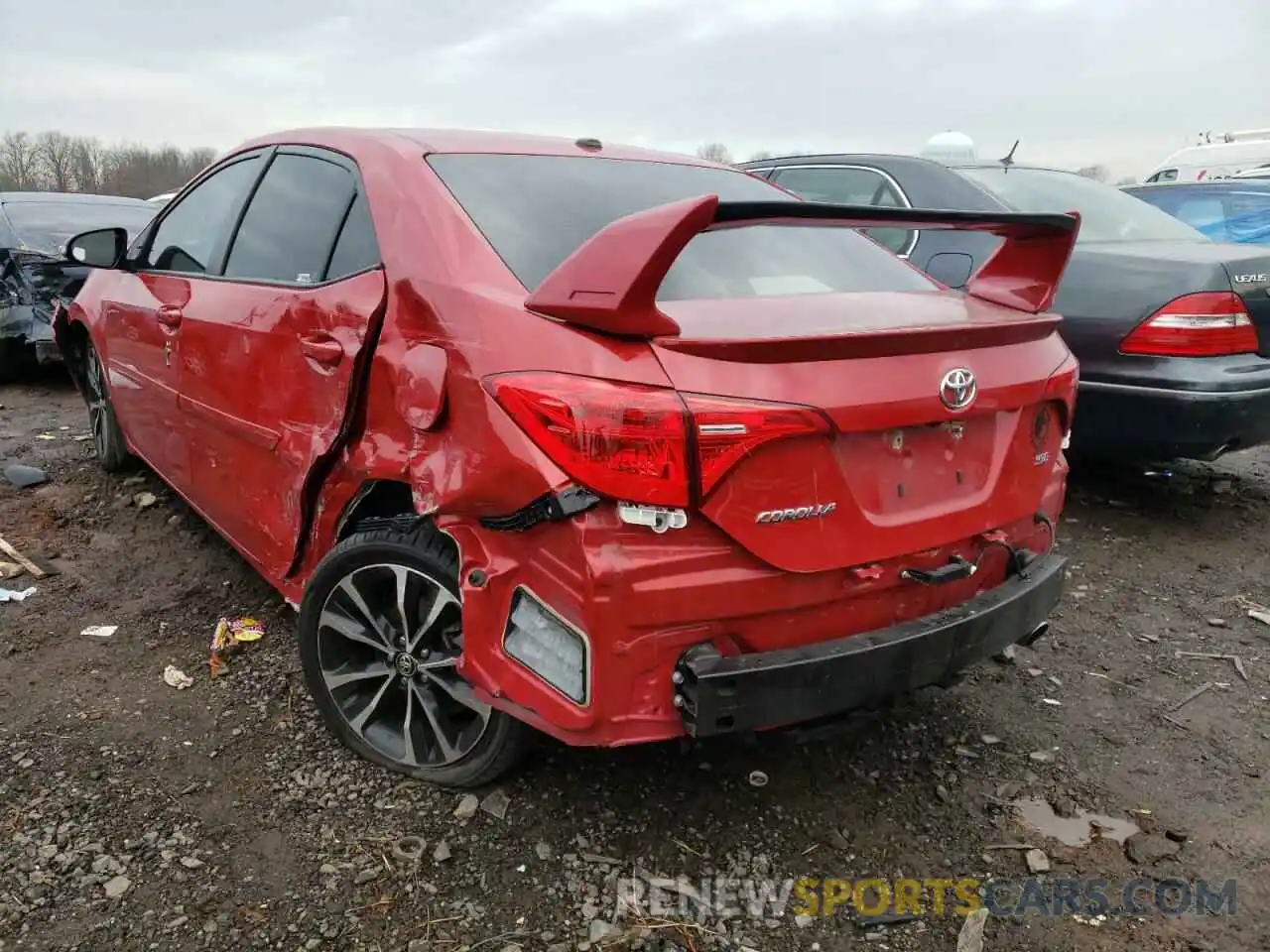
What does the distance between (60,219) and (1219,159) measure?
16.3m

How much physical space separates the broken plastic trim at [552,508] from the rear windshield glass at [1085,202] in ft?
12.4

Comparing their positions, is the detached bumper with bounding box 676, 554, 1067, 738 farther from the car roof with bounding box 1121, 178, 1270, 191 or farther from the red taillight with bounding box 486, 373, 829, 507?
the car roof with bounding box 1121, 178, 1270, 191

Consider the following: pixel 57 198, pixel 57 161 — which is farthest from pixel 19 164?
pixel 57 198

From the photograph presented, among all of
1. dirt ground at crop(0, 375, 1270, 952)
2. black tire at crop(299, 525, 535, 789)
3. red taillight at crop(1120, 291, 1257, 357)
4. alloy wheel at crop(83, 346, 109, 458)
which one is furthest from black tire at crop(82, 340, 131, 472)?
red taillight at crop(1120, 291, 1257, 357)

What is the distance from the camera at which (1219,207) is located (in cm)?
829

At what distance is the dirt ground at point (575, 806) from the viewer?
204 cm

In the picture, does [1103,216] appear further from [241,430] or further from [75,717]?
[75,717]

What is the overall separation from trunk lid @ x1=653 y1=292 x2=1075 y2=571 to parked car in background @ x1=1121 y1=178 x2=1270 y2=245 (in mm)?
7195

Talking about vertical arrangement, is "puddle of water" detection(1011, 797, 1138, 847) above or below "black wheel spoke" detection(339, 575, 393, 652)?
below

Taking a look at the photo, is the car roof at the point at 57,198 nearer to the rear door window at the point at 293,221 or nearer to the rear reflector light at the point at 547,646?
the rear door window at the point at 293,221

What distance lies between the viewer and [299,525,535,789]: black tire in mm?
2266

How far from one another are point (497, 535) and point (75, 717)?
1.66 m

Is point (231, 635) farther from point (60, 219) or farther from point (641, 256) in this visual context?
point (60, 219)

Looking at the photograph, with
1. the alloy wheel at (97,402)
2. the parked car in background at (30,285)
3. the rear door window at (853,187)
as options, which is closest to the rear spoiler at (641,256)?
the rear door window at (853,187)
